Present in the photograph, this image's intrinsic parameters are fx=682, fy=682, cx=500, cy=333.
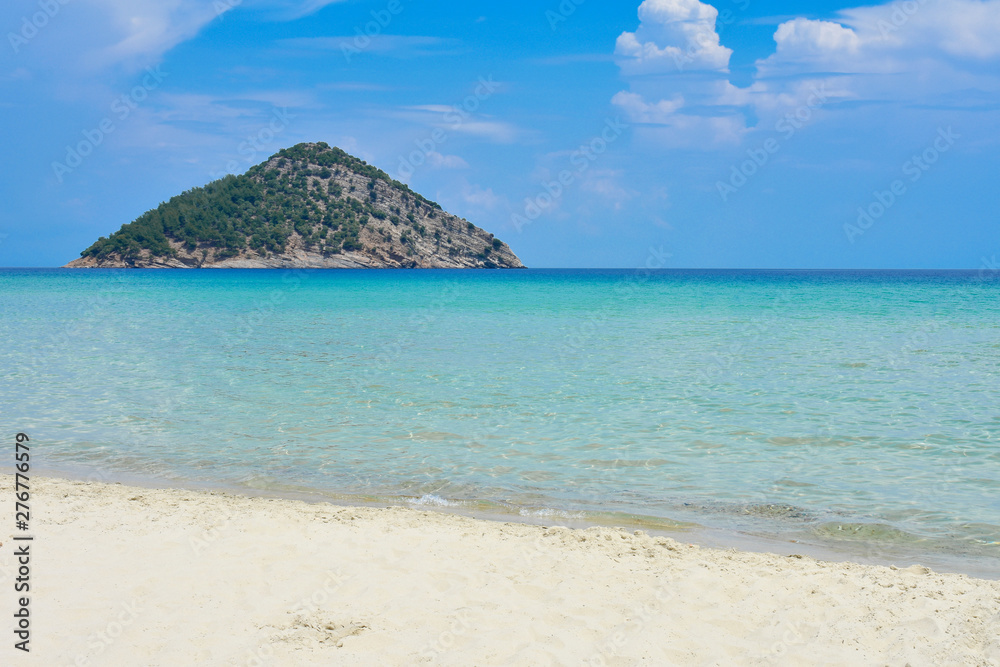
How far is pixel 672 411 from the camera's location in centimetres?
1195

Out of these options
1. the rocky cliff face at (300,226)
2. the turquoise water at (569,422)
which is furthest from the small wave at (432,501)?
the rocky cliff face at (300,226)

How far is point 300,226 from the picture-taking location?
13125 cm

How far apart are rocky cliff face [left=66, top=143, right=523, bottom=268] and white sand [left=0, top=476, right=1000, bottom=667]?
126 meters

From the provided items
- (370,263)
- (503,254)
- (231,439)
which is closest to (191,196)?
(370,263)

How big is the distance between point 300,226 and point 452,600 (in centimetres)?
13361

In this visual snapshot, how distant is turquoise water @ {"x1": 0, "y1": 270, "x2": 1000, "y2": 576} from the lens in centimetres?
782

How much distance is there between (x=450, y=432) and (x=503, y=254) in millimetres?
166508
